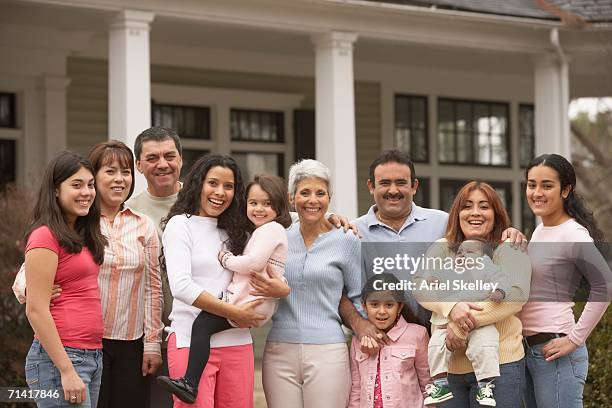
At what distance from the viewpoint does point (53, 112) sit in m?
14.3

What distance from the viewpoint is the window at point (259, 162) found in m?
16.4

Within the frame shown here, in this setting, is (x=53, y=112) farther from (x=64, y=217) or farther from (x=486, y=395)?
(x=486, y=395)

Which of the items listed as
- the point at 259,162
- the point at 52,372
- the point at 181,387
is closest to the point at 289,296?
the point at 181,387

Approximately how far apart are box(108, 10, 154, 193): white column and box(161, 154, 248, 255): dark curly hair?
6.60 m

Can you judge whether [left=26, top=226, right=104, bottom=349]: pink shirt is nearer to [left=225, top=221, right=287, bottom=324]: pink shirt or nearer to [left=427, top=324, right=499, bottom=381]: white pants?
[left=225, top=221, right=287, bottom=324]: pink shirt

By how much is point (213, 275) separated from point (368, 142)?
1229 centimetres

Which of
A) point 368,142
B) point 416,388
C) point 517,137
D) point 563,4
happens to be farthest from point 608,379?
point 517,137

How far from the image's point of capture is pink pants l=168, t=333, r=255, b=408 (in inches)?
206

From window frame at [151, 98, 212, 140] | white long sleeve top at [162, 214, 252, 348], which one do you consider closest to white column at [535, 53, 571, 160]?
window frame at [151, 98, 212, 140]

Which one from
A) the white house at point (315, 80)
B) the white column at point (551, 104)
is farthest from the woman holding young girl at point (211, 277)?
the white column at point (551, 104)

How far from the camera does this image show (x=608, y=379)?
25.6 ft

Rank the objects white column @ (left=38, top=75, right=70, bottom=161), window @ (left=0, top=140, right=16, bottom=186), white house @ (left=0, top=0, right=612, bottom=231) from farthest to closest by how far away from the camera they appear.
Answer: window @ (left=0, top=140, right=16, bottom=186), white column @ (left=38, top=75, right=70, bottom=161), white house @ (left=0, top=0, right=612, bottom=231)

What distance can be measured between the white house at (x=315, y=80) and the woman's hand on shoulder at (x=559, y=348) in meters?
7.63

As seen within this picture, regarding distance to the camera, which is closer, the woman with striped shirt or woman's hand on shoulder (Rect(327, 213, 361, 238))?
the woman with striped shirt
